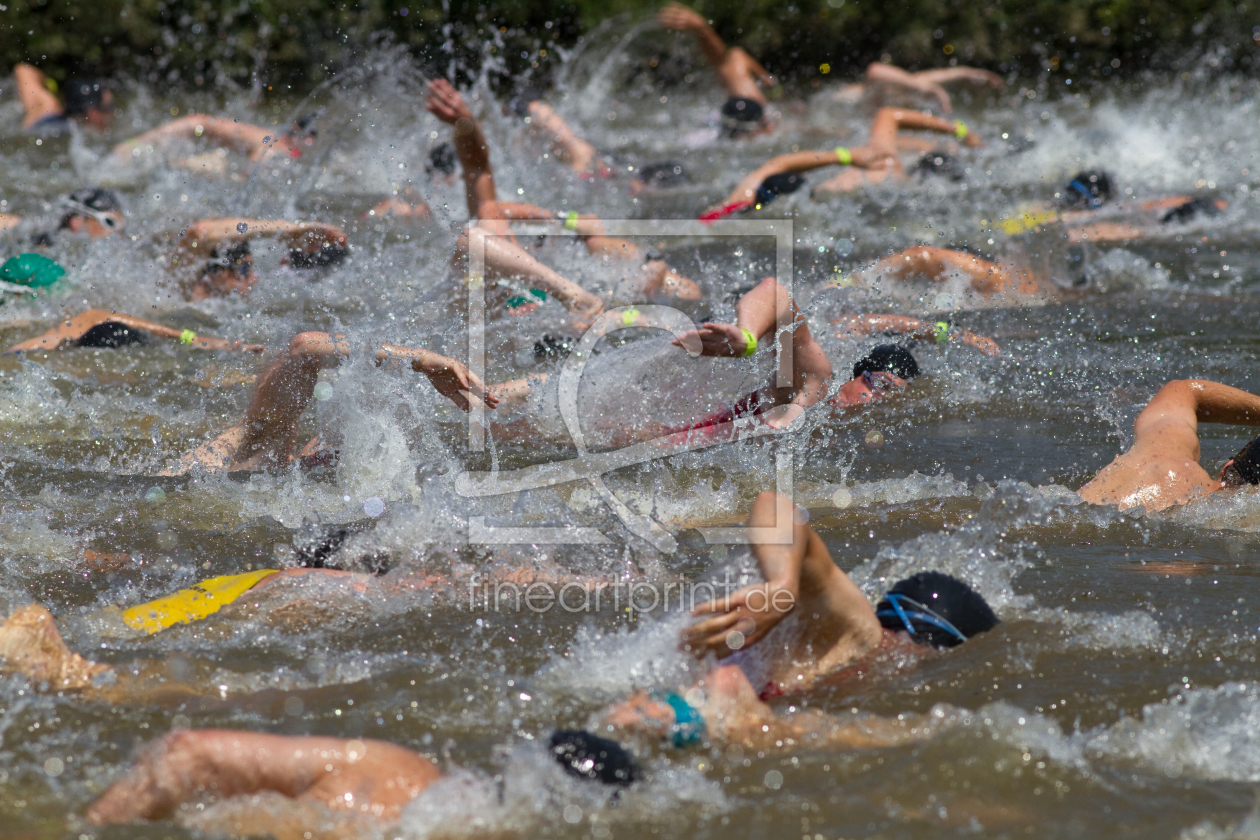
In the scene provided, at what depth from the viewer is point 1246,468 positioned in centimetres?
420

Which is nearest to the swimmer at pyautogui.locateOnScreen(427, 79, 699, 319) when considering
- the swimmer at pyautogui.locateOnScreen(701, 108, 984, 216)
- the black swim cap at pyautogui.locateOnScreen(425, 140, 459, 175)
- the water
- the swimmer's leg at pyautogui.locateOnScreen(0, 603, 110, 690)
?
the water

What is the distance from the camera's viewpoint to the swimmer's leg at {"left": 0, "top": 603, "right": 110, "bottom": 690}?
3100 millimetres

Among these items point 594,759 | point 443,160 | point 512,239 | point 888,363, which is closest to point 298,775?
point 594,759

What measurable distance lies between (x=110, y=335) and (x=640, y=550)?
335 cm

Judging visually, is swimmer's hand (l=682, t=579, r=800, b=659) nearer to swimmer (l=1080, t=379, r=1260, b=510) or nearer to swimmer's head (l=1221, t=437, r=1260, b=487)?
swimmer (l=1080, t=379, r=1260, b=510)

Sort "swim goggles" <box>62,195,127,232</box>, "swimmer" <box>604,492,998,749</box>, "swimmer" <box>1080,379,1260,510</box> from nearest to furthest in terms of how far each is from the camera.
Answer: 1. "swimmer" <box>604,492,998,749</box>
2. "swimmer" <box>1080,379,1260,510</box>
3. "swim goggles" <box>62,195,127,232</box>

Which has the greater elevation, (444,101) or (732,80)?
(732,80)

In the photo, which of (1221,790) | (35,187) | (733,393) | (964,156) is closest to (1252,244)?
(964,156)

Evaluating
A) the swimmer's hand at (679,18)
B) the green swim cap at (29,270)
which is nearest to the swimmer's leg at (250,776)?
the green swim cap at (29,270)

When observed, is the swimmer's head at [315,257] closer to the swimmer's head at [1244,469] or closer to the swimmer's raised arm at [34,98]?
the swimmer's head at [1244,469]

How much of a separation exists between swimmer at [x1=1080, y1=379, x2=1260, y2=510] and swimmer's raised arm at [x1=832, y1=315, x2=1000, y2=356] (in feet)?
4.30

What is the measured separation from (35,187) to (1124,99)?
32.7ft

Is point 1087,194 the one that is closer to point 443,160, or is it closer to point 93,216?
point 443,160

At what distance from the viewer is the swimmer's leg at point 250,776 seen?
2594 millimetres
